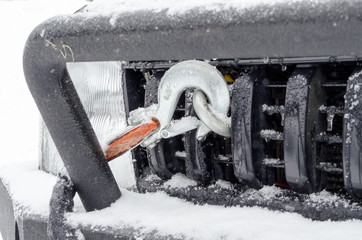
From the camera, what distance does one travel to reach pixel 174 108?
4.97 feet

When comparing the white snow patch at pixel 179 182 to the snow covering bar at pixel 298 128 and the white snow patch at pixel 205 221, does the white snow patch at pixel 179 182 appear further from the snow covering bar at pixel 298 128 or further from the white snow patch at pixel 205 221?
the snow covering bar at pixel 298 128

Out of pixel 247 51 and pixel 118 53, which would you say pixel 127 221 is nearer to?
pixel 118 53

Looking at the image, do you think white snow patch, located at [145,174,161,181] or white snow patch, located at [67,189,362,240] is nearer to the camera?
white snow patch, located at [67,189,362,240]

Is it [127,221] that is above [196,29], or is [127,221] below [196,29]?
below

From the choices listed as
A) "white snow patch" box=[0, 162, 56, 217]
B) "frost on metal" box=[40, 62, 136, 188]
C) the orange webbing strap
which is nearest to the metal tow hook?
the orange webbing strap

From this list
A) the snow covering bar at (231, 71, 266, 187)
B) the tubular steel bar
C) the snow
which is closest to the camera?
the tubular steel bar

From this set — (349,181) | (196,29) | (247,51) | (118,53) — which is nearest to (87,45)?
(118,53)

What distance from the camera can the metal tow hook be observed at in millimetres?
1425

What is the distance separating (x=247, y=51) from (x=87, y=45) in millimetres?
418

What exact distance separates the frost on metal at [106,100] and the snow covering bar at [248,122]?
41 cm

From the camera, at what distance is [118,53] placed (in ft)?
4.17

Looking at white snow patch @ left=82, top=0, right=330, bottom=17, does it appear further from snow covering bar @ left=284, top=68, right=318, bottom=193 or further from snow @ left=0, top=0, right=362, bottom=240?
snow covering bar @ left=284, top=68, right=318, bottom=193

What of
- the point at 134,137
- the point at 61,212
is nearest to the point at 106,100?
the point at 134,137

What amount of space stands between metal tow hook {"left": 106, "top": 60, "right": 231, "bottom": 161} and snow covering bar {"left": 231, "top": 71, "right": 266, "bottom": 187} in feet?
0.11
